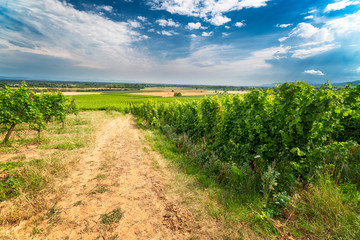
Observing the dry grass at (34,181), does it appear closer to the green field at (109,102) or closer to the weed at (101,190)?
the weed at (101,190)

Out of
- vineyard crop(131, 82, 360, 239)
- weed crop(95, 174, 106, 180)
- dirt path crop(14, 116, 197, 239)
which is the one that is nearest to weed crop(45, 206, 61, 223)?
dirt path crop(14, 116, 197, 239)

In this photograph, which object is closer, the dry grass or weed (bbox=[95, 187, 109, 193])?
the dry grass

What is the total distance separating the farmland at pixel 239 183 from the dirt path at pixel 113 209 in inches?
1.0

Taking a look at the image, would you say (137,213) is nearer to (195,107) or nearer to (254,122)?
(254,122)

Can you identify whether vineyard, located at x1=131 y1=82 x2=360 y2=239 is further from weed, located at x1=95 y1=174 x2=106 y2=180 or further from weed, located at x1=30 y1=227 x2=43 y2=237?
weed, located at x1=30 y1=227 x2=43 y2=237

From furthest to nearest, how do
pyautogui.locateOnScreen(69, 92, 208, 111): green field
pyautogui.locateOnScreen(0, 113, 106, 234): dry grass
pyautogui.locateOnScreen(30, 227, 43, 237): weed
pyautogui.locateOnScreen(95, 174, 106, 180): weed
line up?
1. pyautogui.locateOnScreen(69, 92, 208, 111): green field
2. pyautogui.locateOnScreen(95, 174, 106, 180): weed
3. pyautogui.locateOnScreen(0, 113, 106, 234): dry grass
4. pyautogui.locateOnScreen(30, 227, 43, 237): weed

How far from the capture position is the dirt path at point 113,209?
2.94 meters

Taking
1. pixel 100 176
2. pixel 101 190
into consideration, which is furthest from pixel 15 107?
pixel 101 190

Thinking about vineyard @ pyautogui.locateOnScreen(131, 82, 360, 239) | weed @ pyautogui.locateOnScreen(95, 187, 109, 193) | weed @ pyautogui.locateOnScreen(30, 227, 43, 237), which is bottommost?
weed @ pyautogui.locateOnScreen(95, 187, 109, 193)

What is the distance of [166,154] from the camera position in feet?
23.2

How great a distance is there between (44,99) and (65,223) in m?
10.6

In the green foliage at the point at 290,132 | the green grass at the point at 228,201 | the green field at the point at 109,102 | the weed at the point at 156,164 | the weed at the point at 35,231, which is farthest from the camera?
the green field at the point at 109,102

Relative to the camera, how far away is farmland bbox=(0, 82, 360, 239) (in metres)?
2.90

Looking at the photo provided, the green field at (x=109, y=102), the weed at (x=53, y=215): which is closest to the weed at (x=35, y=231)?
the weed at (x=53, y=215)
